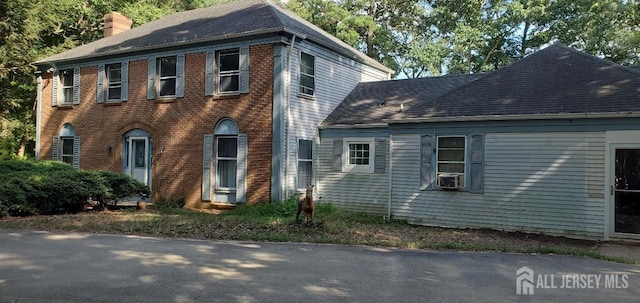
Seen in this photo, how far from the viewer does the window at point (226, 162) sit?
603 inches

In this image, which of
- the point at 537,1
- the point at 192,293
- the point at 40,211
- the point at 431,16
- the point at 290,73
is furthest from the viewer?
the point at 431,16

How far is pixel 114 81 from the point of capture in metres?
18.2

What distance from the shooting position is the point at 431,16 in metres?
31.0

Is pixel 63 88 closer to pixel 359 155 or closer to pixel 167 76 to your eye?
pixel 167 76

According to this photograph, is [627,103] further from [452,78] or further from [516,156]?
[452,78]

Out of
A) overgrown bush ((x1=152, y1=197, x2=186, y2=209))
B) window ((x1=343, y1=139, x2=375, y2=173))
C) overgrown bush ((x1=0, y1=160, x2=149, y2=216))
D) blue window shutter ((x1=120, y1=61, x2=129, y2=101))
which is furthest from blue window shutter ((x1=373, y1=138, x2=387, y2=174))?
blue window shutter ((x1=120, y1=61, x2=129, y2=101))

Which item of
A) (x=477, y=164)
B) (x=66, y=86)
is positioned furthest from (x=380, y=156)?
(x=66, y=86)

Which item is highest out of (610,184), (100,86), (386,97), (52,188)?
(100,86)

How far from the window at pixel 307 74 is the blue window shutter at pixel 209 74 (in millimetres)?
2957

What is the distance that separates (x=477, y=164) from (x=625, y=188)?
325 centimetres

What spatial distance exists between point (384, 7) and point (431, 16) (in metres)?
3.65

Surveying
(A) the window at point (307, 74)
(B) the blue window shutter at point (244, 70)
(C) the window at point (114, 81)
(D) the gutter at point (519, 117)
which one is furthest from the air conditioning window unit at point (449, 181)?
(C) the window at point (114, 81)

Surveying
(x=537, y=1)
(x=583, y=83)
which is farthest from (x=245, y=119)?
(x=537, y=1)

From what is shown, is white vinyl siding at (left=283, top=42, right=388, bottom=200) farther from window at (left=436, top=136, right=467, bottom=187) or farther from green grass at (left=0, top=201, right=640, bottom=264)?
window at (left=436, top=136, right=467, bottom=187)
